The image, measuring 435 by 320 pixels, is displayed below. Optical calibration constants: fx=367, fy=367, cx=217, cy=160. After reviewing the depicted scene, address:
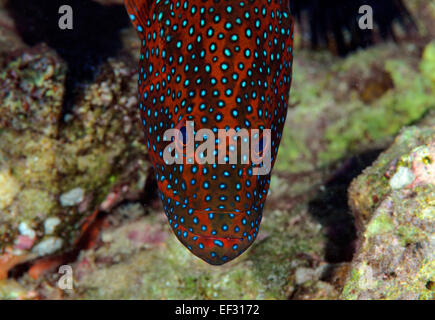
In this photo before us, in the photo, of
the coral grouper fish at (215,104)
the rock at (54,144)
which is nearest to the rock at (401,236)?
the coral grouper fish at (215,104)

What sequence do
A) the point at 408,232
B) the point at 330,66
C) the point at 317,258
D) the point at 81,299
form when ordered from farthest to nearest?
the point at 330,66
the point at 81,299
the point at 317,258
the point at 408,232

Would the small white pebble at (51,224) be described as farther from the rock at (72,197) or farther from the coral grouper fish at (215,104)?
the coral grouper fish at (215,104)

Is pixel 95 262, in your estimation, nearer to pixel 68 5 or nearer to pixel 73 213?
pixel 73 213

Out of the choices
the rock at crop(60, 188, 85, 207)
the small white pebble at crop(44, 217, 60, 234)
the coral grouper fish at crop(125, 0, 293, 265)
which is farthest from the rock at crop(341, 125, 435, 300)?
the small white pebble at crop(44, 217, 60, 234)

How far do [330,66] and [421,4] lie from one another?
2.35 meters

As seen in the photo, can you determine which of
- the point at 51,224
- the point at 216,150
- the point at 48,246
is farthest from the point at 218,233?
the point at 48,246

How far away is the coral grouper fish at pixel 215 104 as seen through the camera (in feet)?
9.25

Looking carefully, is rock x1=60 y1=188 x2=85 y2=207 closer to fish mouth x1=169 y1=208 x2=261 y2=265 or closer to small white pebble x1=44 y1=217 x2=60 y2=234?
small white pebble x1=44 y1=217 x2=60 y2=234

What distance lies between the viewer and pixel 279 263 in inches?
179

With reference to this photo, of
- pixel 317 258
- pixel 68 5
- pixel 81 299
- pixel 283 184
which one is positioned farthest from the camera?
pixel 283 184

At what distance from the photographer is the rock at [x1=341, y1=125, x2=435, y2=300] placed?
9.30 ft

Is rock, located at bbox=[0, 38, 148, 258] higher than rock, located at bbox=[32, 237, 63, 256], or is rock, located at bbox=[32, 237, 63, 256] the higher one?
rock, located at bbox=[0, 38, 148, 258]

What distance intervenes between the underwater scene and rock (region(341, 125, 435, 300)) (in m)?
0.01
